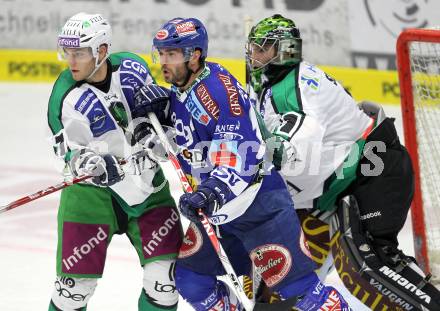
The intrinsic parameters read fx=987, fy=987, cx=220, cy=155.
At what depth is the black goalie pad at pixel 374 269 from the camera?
13.9 feet

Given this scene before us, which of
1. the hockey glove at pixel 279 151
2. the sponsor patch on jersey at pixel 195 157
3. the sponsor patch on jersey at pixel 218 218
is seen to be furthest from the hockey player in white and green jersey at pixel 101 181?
the hockey glove at pixel 279 151

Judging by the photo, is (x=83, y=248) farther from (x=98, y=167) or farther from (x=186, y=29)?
(x=186, y=29)

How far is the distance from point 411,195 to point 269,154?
86 cm

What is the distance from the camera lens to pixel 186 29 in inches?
143

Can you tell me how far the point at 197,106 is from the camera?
11.8 ft

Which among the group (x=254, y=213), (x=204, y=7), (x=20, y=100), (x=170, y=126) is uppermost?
(x=170, y=126)

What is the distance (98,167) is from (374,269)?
4.53 feet

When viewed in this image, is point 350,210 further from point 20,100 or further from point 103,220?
point 20,100

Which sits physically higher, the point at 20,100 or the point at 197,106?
the point at 197,106

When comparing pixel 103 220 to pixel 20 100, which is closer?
pixel 103 220

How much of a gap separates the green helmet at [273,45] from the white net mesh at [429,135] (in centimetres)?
90

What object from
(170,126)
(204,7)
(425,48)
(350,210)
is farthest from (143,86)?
(204,7)

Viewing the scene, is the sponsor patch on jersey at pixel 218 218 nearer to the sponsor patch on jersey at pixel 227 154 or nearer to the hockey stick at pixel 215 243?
the hockey stick at pixel 215 243

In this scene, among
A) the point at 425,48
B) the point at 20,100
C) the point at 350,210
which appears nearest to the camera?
the point at 350,210
